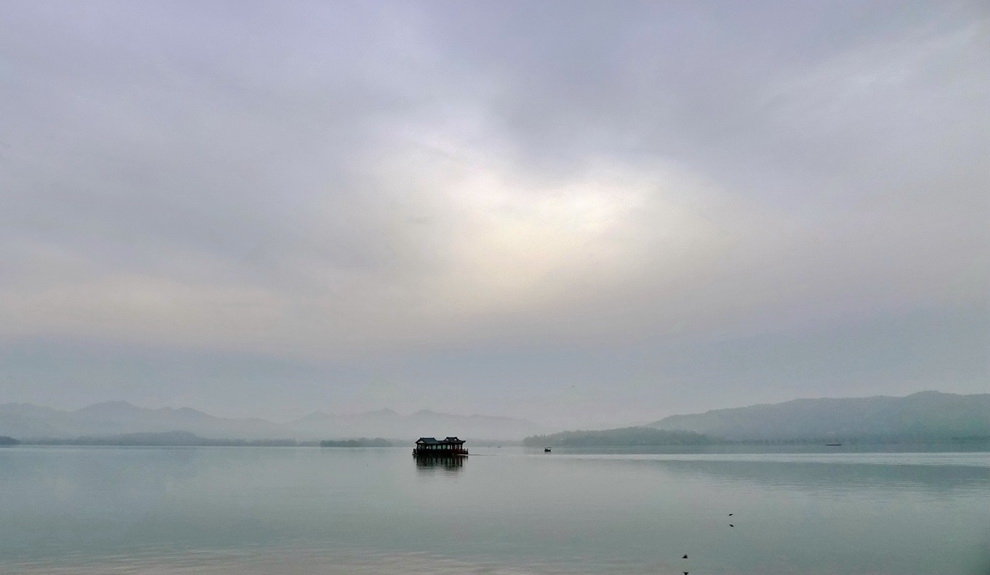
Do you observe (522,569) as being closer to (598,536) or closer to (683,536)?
(598,536)

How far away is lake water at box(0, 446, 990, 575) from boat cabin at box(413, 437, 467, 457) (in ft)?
239

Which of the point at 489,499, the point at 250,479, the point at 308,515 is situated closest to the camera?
the point at 308,515

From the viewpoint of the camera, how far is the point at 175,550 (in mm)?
30656

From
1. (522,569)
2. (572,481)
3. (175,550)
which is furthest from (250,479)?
(522,569)

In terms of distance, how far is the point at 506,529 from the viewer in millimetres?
36344

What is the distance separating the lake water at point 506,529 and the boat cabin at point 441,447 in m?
72.7

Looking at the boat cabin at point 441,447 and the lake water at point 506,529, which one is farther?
the boat cabin at point 441,447

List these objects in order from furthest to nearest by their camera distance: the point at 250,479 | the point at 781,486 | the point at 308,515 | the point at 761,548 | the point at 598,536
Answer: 1. the point at 250,479
2. the point at 781,486
3. the point at 308,515
4. the point at 598,536
5. the point at 761,548

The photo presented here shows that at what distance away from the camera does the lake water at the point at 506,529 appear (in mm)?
27578

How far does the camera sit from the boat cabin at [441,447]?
137 metres

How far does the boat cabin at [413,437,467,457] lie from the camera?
137 metres

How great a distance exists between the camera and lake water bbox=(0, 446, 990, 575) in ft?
90.5

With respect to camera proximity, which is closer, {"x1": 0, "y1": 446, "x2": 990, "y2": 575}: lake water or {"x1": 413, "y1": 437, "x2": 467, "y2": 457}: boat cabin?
{"x1": 0, "y1": 446, "x2": 990, "y2": 575}: lake water

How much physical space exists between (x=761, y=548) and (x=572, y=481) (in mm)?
41323
